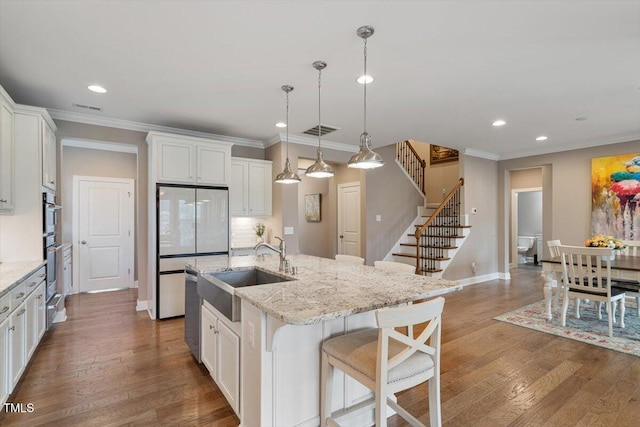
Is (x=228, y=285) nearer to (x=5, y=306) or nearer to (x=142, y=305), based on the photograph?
(x=5, y=306)

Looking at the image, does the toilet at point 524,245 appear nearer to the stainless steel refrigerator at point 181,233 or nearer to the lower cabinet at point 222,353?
the stainless steel refrigerator at point 181,233

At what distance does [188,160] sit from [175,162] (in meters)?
0.17

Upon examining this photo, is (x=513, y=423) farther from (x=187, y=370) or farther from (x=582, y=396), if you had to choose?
(x=187, y=370)

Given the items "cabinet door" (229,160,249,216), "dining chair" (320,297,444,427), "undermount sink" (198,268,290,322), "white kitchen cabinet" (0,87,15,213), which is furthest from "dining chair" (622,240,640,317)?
"white kitchen cabinet" (0,87,15,213)

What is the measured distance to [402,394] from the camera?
2.54m

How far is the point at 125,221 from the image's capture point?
6035 mm

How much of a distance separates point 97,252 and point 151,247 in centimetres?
227

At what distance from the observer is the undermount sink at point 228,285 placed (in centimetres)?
203

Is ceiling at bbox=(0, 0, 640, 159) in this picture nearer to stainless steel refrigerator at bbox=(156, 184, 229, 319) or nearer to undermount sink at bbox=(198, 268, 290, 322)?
stainless steel refrigerator at bbox=(156, 184, 229, 319)

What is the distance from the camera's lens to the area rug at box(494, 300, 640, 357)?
3514 mm

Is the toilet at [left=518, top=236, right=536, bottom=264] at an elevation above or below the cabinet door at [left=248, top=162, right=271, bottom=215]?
below

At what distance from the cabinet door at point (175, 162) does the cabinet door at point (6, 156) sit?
1.41 meters

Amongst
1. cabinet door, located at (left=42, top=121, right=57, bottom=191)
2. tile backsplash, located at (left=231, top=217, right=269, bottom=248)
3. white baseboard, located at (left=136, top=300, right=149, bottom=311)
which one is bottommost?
white baseboard, located at (left=136, top=300, right=149, bottom=311)

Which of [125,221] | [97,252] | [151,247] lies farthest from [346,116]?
[97,252]
